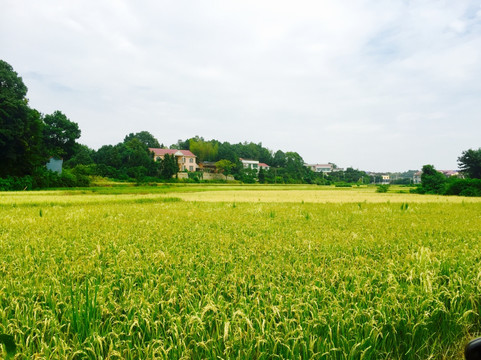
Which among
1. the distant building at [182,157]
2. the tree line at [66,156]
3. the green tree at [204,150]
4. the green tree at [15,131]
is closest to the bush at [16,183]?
the tree line at [66,156]

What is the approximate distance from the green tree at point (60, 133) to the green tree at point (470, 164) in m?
84.9

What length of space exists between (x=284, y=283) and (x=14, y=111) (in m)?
46.6

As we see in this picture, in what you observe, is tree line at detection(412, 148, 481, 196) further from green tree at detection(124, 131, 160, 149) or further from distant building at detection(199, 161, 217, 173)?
green tree at detection(124, 131, 160, 149)

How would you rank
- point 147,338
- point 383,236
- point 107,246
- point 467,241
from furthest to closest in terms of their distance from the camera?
point 383,236
point 467,241
point 107,246
point 147,338

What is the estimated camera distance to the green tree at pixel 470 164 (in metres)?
58.3

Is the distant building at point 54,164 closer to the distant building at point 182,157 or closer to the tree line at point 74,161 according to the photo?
the tree line at point 74,161

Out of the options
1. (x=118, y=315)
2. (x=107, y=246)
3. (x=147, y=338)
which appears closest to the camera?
(x=147, y=338)

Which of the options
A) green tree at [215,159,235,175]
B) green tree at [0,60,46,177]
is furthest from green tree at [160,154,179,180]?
green tree at [0,60,46,177]

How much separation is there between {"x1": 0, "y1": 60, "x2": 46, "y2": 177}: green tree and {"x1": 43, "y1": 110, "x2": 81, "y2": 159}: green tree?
20.2 m

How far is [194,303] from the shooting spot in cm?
255

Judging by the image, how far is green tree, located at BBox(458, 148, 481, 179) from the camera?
58316 mm

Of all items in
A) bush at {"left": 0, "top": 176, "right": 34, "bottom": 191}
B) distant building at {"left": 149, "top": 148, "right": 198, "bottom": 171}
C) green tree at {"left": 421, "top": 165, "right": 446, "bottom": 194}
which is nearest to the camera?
bush at {"left": 0, "top": 176, "right": 34, "bottom": 191}

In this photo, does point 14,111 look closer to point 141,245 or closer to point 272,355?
point 141,245

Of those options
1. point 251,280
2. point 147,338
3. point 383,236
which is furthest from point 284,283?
point 383,236
